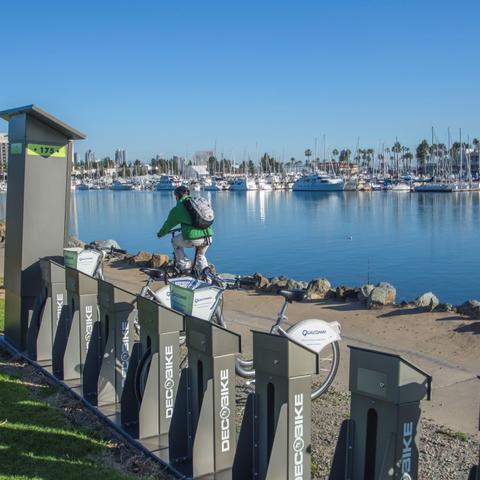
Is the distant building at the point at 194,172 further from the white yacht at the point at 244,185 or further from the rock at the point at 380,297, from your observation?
the rock at the point at 380,297

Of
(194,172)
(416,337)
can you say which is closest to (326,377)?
(416,337)

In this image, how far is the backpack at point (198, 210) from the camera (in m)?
8.44

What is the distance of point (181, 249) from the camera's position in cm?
877

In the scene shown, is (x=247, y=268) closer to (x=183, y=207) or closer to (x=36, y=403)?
(x=183, y=207)

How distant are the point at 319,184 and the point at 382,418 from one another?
379ft

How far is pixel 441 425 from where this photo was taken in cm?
555

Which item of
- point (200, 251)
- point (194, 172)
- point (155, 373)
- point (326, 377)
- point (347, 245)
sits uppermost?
point (194, 172)

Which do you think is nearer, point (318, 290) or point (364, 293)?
point (364, 293)

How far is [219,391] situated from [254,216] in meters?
54.1

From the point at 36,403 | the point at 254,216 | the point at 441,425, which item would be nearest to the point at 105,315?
the point at 36,403

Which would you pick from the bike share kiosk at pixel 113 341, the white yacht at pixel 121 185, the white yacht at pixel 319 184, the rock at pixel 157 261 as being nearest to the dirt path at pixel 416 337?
the bike share kiosk at pixel 113 341

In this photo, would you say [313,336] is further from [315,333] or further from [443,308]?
[443,308]

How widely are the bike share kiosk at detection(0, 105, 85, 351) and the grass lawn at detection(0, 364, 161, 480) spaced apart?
1726 mm

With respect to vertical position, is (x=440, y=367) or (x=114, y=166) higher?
(x=114, y=166)
